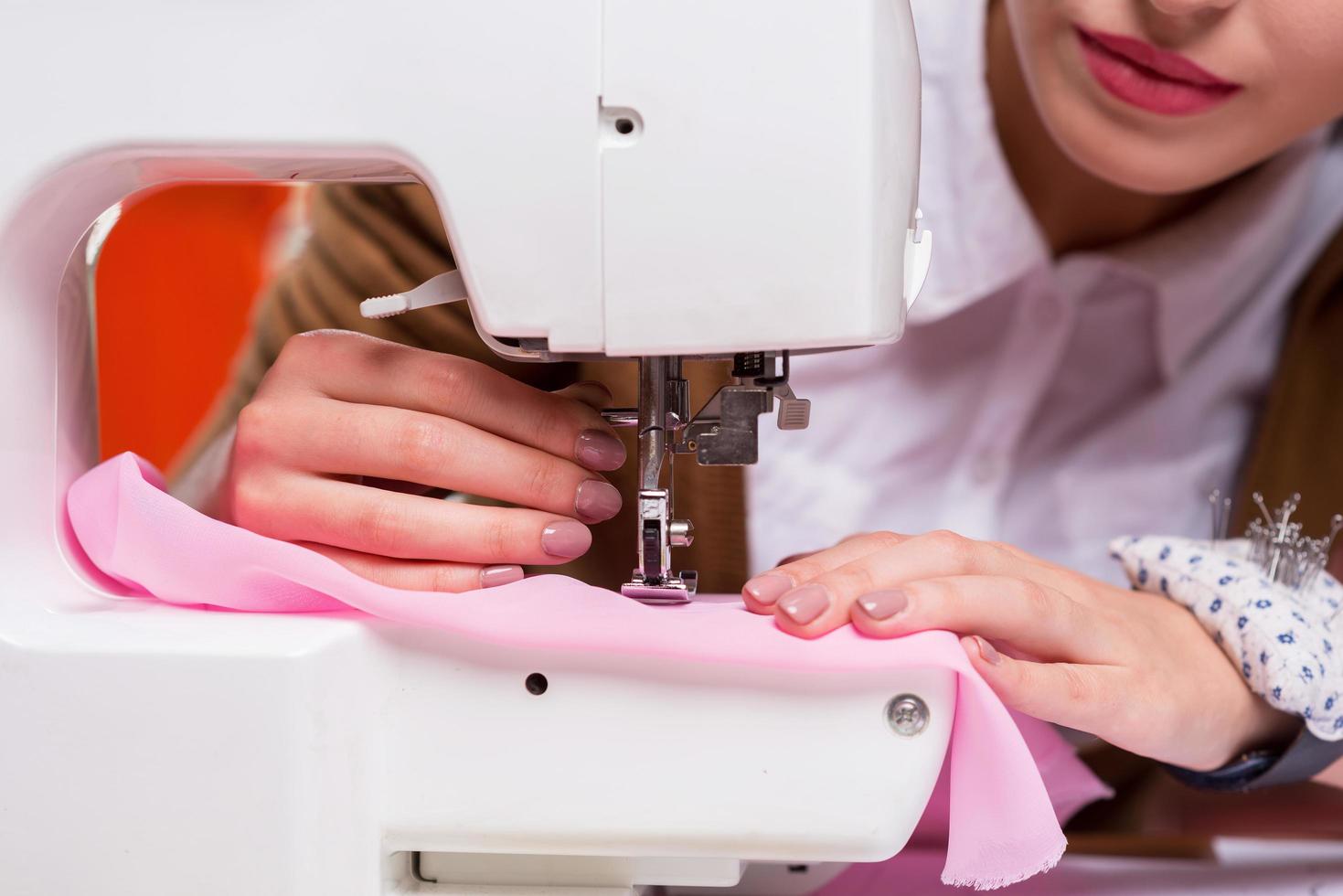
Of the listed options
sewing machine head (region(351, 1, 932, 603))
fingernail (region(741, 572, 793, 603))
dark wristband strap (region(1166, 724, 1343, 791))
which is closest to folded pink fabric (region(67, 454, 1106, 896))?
fingernail (region(741, 572, 793, 603))

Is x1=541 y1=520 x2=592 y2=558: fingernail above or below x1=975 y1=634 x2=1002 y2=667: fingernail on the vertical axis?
above

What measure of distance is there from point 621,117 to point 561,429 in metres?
0.20

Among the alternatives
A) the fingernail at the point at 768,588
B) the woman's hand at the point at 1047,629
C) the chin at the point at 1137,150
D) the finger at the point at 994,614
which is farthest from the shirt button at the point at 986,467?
the fingernail at the point at 768,588

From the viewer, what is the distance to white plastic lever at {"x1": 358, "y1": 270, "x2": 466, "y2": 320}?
657mm

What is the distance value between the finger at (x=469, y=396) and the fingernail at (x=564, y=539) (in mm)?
46

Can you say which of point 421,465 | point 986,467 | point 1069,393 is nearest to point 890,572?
point 421,465

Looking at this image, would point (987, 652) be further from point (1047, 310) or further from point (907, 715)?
point (1047, 310)

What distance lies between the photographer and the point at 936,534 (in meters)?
0.68

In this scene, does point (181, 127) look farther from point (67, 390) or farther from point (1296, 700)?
point (1296, 700)

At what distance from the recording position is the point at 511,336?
0.62 m

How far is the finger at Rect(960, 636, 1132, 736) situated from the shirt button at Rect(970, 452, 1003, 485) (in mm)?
551

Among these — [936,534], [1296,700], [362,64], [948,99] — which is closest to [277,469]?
[362,64]

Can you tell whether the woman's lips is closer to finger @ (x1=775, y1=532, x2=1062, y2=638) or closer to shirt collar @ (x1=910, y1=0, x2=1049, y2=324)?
shirt collar @ (x1=910, y1=0, x2=1049, y2=324)

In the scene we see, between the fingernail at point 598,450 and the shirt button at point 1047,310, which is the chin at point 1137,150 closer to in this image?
the shirt button at point 1047,310
